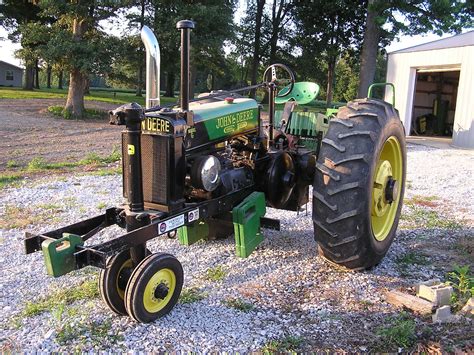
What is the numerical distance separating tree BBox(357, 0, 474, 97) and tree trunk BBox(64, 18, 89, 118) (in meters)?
10.7

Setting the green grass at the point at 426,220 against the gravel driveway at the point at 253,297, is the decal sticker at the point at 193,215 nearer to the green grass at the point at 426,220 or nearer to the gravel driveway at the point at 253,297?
the gravel driveway at the point at 253,297

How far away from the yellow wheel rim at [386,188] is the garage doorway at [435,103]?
15.6 meters

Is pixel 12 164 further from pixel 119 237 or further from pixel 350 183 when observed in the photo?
pixel 350 183

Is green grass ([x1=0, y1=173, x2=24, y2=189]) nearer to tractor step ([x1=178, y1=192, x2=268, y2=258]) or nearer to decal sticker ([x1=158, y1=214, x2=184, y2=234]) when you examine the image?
tractor step ([x1=178, y1=192, x2=268, y2=258])

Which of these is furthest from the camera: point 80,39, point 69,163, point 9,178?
point 80,39

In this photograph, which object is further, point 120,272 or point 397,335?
point 120,272

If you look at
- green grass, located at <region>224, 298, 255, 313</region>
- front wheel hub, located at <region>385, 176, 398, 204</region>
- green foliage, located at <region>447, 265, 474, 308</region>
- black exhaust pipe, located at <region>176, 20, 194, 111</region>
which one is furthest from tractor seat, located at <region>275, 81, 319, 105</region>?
green grass, located at <region>224, 298, 255, 313</region>

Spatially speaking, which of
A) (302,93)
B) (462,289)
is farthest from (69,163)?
(462,289)

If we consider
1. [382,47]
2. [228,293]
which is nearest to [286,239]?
[228,293]

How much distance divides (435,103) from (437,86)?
87 cm

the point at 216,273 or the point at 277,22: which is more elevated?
the point at 277,22

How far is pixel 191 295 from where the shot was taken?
11.8 ft

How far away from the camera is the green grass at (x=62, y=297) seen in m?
3.33

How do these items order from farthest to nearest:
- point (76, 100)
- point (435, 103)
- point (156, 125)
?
point (435, 103) < point (76, 100) < point (156, 125)
